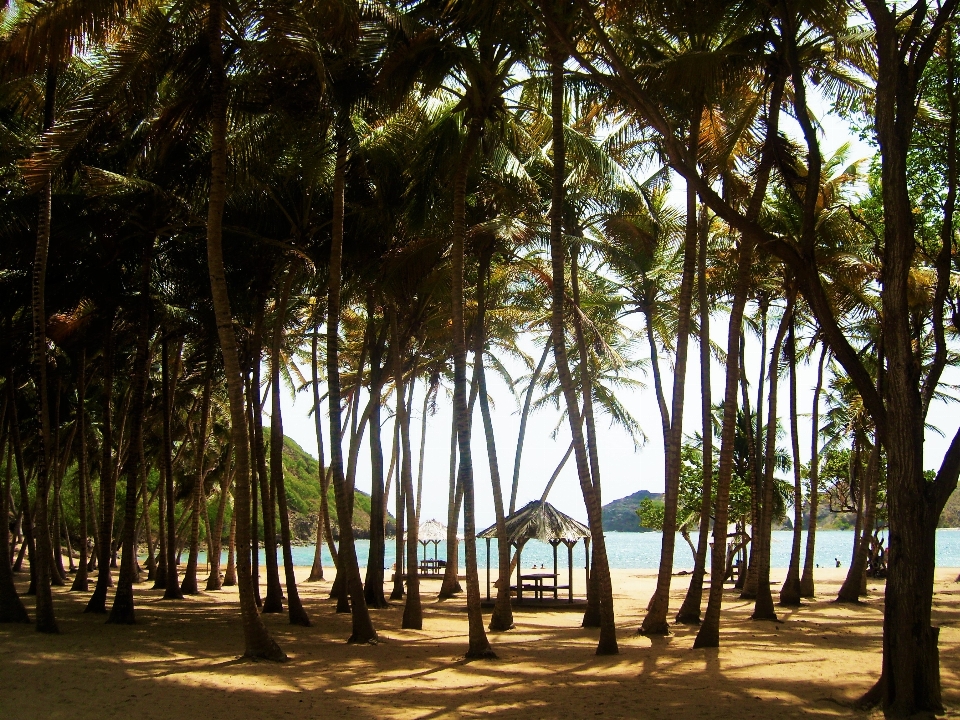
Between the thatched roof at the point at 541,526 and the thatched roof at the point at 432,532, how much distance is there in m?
10.9

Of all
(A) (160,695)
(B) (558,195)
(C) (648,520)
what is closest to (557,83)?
(B) (558,195)

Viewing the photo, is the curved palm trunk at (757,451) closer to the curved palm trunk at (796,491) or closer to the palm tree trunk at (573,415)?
the curved palm trunk at (796,491)

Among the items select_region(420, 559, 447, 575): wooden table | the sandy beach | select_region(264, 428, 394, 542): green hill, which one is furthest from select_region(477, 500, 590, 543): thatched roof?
select_region(264, 428, 394, 542): green hill

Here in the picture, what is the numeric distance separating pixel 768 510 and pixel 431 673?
10710 millimetres

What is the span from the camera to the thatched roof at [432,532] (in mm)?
32812

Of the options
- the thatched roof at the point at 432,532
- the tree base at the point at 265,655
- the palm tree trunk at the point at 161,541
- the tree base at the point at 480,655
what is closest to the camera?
the tree base at the point at 265,655

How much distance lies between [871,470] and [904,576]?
1774 centimetres

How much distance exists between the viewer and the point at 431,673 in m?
10.4

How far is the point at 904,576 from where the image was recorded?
25.0 feet

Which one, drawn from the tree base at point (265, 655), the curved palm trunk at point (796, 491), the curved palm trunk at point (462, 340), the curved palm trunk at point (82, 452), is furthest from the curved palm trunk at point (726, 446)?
the curved palm trunk at point (82, 452)

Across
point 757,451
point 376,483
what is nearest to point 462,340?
point 376,483

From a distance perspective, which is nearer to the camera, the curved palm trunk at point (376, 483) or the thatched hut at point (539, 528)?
the curved palm trunk at point (376, 483)

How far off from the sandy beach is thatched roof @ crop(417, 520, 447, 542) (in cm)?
1754

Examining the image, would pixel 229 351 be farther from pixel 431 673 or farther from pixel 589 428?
pixel 589 428
